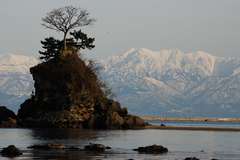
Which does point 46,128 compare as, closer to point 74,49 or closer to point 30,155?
point 74,49

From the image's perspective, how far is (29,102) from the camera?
16050 centimetres

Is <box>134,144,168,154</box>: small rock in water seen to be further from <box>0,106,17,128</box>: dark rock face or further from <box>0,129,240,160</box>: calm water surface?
<box>0,106,17,128</box>: dark rock face

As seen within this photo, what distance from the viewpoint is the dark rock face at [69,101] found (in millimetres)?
153125

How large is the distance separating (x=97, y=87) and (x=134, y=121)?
12800 millimetres

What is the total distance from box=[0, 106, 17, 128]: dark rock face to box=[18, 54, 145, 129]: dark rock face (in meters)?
2.36

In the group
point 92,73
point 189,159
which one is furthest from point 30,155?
point 92,73

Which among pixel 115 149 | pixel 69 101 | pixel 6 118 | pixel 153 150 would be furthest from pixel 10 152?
pixel 6 118

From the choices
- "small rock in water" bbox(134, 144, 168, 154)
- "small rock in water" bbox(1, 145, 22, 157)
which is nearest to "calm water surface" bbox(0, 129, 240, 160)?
"small rock in water" bbox(1, 145, 22, 157)

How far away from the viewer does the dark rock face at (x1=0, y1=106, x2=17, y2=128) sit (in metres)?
162

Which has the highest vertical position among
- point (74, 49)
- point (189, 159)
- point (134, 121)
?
point (74, 49)

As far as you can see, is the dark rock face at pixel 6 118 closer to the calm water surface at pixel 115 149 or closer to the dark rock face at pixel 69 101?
the dark rock face at pixel 69 101

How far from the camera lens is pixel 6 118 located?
167250 mm

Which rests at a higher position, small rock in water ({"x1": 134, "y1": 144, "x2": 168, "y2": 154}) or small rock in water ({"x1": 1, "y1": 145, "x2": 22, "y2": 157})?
small rock in water ({"x1": 134, "y1": 144, "x2": 168, "y2": 154})

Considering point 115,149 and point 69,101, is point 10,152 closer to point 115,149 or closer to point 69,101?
point 115,149
